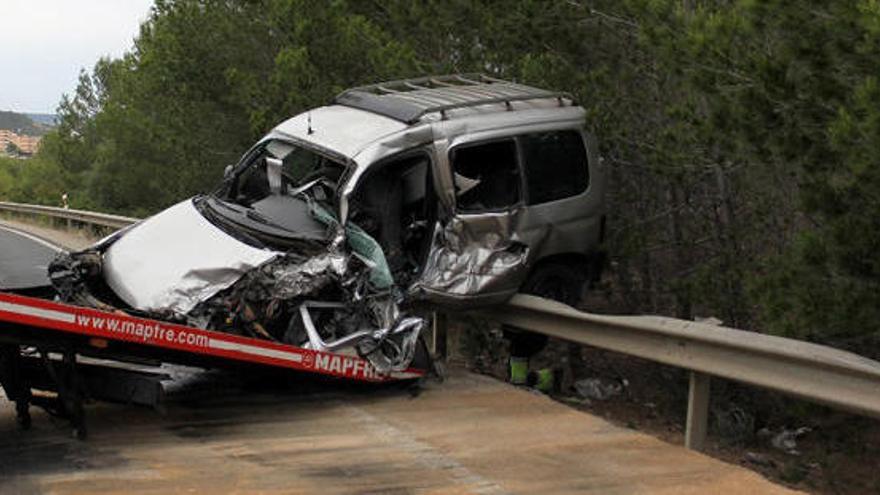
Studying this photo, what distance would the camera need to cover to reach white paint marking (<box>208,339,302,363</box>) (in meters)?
6.16

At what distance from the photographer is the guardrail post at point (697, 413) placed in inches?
233

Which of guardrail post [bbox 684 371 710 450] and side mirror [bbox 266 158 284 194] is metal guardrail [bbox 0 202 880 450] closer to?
guardrail post [bbox 684 371 710 450]

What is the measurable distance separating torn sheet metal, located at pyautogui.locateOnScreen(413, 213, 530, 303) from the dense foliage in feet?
4.62

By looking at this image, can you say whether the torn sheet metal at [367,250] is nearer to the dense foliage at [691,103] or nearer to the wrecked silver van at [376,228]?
the wrecked silver van at [376,228]

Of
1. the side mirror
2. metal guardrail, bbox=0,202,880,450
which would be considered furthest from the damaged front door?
the side mirror

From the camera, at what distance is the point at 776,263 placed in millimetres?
7238

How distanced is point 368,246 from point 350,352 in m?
0.97

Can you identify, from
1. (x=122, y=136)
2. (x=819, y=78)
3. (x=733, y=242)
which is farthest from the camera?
(x=122, y=136)

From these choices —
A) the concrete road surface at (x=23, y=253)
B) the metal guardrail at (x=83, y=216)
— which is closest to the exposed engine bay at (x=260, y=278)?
the concrete road surface at (x=23, y=253)

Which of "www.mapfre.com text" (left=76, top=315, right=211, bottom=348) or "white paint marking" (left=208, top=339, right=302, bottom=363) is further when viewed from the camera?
"white paint marking" (left=208, top=339, right=302, bottom=363)

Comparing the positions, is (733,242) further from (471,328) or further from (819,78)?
(819,78)

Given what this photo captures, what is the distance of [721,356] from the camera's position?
5805mm

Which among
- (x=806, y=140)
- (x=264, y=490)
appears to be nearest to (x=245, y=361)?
(x=264, y=490)

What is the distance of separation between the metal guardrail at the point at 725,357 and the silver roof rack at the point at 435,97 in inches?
79.4
